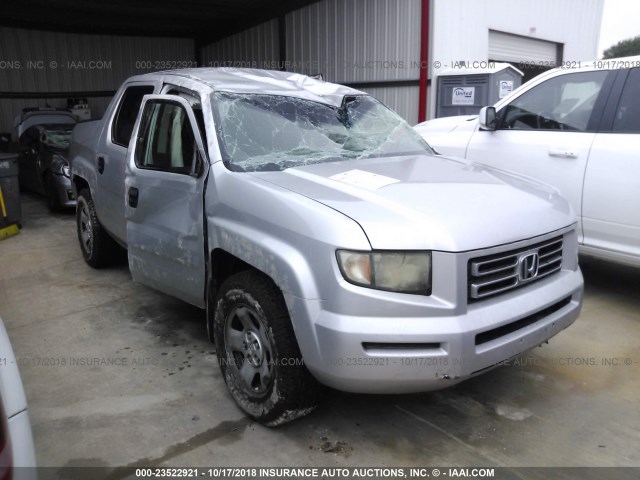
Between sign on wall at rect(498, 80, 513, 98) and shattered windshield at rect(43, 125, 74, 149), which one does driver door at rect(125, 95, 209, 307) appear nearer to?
shattered windshield at rect(43, 125, 74, 149)

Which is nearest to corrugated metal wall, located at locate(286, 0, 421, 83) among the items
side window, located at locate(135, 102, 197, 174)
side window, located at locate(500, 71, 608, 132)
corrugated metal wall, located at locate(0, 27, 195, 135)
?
side window, located at locate(500, 71, 608, 132)

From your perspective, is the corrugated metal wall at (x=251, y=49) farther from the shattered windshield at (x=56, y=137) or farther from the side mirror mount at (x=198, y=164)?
the side mirror mount at (x=198, y=164)

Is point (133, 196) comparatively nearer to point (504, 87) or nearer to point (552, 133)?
point (552, 133)

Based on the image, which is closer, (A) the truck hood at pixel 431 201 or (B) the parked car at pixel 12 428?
(B) the parked car at pixel 12 428

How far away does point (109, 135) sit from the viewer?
4832 millimetres

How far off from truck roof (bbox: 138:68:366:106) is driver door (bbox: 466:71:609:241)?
1702 millimetres

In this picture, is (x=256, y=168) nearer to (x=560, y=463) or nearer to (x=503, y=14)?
(x=560, y=463)

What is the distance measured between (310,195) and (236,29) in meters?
14.4

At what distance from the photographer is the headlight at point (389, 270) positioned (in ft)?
7.92

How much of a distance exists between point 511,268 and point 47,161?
26.9ft

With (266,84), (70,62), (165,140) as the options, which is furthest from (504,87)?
(70,62)

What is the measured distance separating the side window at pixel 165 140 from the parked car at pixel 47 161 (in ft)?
16.5

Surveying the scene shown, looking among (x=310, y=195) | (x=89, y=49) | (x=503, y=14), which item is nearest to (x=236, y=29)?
(x=89, y=49)

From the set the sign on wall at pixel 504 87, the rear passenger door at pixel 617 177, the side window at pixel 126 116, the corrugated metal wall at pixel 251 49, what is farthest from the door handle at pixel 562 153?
the corrugated metal wall at pixel 251 49
